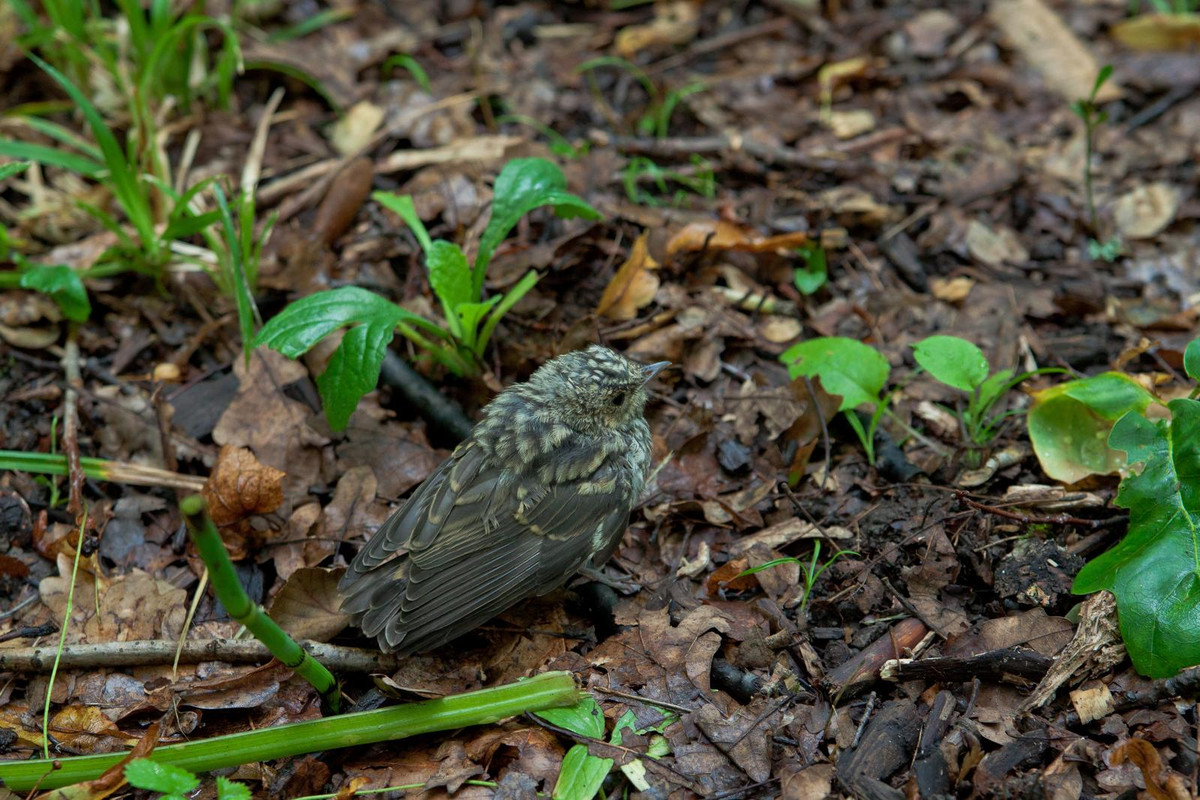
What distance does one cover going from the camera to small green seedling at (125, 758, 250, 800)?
3.42 metres

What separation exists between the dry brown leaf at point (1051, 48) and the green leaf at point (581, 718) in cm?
613

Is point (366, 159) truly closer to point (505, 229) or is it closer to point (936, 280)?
point (505, 229)

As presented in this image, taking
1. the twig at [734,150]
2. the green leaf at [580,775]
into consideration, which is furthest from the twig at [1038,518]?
the twig at [734,150]

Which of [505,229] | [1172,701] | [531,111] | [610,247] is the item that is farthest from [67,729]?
[531,111]

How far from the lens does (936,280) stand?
6.31 metres

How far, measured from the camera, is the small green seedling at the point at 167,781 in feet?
11.2

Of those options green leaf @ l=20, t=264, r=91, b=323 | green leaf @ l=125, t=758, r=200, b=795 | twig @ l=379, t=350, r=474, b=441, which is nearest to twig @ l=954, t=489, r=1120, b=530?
twig @ l=379, t=350, r=474, b=441

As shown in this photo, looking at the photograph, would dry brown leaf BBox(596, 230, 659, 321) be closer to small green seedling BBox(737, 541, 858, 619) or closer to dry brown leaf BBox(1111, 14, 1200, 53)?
small green seedling BBox(737, 541, 858, 619)

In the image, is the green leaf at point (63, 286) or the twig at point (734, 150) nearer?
the green leaf at point (63, 286)

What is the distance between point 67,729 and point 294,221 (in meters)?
3.47

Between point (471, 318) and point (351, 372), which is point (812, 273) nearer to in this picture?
point (471, 318)

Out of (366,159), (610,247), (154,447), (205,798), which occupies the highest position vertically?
(366,159)

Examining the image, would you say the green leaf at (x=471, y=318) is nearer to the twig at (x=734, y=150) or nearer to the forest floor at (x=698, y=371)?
the forest floor at (x=698, y=371)

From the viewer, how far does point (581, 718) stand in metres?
3.97
